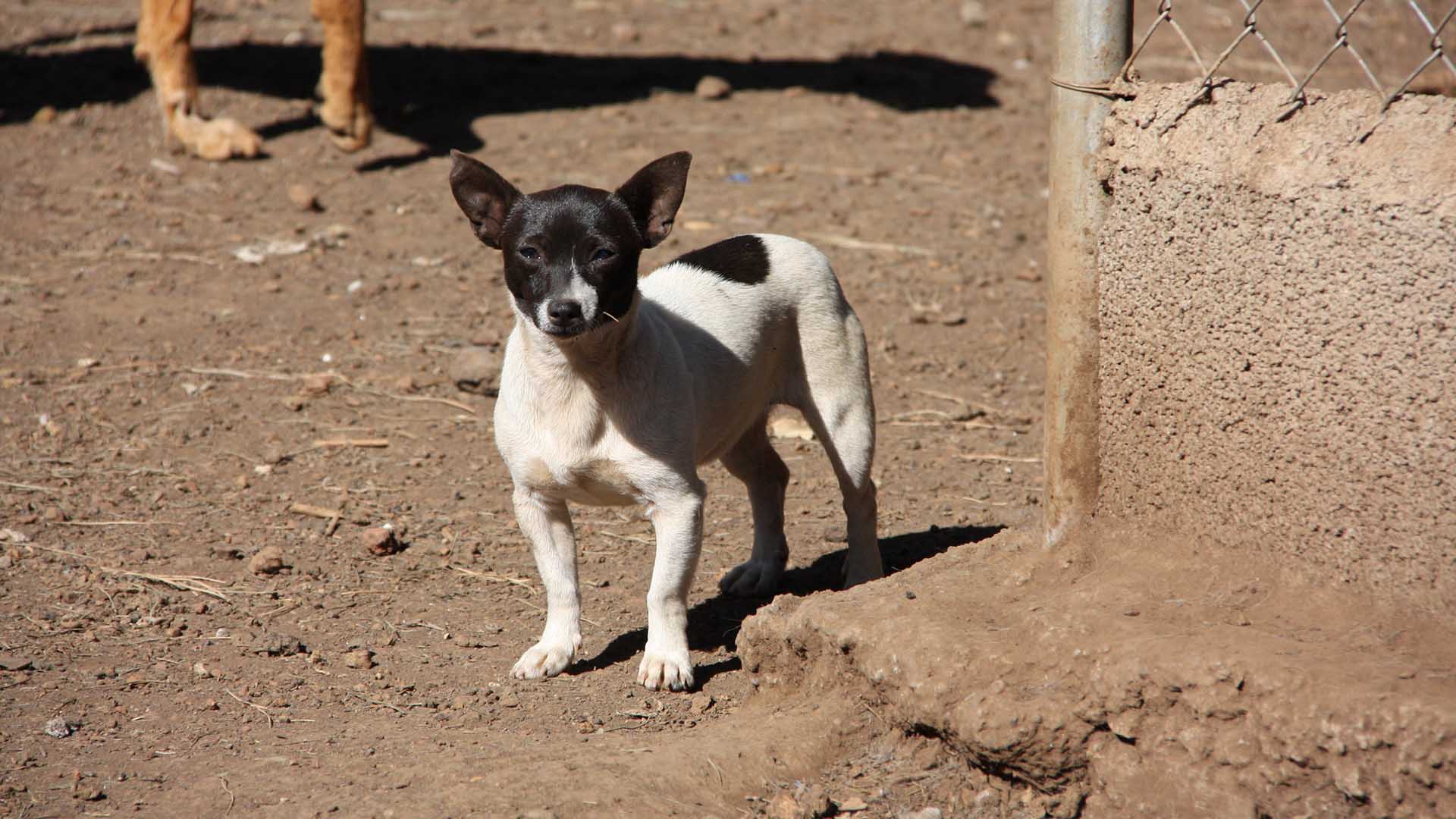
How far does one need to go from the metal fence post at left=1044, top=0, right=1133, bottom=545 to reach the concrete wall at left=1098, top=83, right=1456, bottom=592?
0.13ft

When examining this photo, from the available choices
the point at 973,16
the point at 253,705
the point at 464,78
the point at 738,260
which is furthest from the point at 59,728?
the point at 973,16

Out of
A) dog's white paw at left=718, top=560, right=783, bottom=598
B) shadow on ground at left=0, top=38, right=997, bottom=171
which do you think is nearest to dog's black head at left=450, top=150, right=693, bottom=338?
dog's white paw at left=718, top=560, right=783, bottom=598

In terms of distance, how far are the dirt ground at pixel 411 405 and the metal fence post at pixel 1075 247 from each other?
1.52 ft

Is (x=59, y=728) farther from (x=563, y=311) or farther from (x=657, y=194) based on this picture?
(x=657, y=194)

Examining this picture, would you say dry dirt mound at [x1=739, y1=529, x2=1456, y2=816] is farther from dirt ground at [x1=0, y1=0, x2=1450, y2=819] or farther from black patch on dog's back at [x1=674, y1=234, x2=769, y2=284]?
black patch on dog's back at [x1=674, y1=234, x2=769, y2=284]

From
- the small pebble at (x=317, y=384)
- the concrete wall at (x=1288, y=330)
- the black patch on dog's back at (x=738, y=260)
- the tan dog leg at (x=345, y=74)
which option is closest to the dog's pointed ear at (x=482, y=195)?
the black patch on dog's back at (x=738, y=260)

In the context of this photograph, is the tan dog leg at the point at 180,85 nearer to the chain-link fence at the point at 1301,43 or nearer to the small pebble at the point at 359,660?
the small pebble at the point at 359,660

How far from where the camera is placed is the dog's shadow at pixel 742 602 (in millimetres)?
4309

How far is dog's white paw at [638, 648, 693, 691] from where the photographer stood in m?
4.03

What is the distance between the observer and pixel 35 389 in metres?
6.15

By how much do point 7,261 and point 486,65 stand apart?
14.8 feet

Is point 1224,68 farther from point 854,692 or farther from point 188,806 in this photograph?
point 188,806

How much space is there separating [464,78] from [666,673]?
7.79 m

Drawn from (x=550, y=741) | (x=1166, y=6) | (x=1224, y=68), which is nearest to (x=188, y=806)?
(x=550, y=741)
